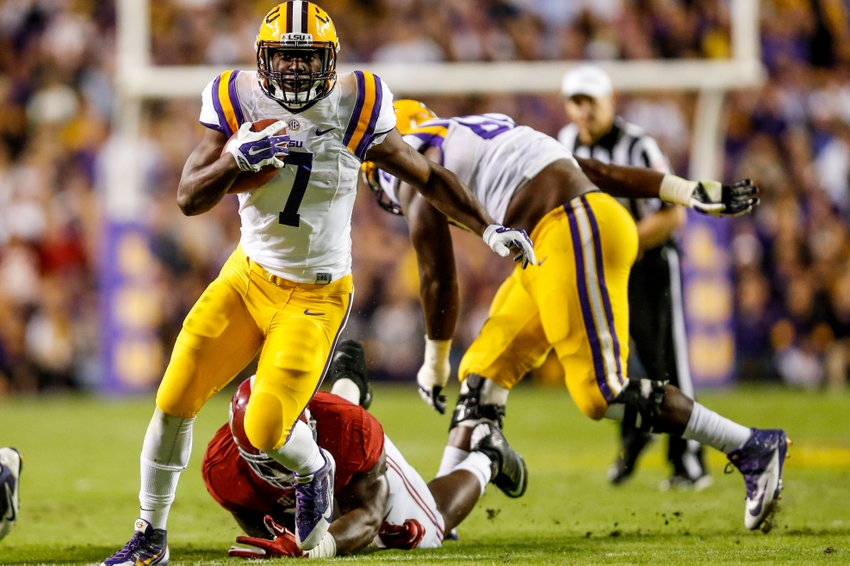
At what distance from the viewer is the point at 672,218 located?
5652 mm

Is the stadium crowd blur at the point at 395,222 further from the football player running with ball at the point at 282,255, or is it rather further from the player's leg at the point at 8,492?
the player's leg at the point at 8,492

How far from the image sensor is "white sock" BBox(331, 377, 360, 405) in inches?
166

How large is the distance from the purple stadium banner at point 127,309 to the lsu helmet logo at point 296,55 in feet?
22.7

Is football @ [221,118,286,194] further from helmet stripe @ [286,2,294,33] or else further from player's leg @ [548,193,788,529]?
player's leg @ [548,193,788,529]

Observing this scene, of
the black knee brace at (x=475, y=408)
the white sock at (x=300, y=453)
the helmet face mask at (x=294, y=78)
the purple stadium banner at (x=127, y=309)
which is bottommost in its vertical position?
the purple stadium banner at (x=127, y=309)

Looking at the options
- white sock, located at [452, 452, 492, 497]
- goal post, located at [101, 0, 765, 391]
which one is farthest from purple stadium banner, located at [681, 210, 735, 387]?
white sock, located at [452, 452, 492, 497]

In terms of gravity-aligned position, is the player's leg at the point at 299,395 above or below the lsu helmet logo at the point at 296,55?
below

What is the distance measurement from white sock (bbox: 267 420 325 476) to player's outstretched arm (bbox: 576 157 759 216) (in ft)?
5.51

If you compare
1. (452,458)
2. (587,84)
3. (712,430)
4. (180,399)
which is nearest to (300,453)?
(180,399)

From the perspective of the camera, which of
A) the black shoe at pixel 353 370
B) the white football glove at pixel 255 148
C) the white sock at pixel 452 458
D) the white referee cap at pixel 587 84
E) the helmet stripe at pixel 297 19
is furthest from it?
the white referee cap at pixel 587 84

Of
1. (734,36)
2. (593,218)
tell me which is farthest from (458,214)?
(734,36)

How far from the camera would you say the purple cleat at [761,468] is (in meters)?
4.11

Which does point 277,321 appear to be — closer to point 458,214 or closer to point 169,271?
point 458,214

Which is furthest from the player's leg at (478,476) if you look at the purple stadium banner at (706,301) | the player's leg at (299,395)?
the purple stadium banner at (706,301)
